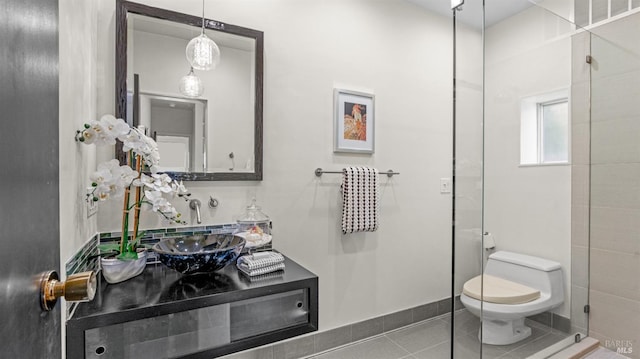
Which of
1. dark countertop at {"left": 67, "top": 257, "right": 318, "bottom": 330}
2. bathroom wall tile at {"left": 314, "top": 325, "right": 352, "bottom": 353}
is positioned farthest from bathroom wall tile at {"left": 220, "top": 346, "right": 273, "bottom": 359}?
dark countertop at {"left": 67, "top": 257, "right": 318, "bottom": 330}

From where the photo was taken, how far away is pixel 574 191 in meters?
2.08

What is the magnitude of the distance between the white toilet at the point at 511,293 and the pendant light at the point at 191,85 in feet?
6.41

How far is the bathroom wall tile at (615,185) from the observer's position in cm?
196

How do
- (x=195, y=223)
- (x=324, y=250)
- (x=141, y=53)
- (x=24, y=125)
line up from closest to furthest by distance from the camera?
(x=24, y=125) → (x=141, y=53) → (x=195, y=223) → (x=324, y=250)

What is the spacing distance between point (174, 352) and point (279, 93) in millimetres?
1490

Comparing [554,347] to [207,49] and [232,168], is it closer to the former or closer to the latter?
[232,168]

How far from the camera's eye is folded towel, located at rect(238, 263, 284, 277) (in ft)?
4.38

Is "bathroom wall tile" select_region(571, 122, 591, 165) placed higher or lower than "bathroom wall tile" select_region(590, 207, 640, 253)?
higher

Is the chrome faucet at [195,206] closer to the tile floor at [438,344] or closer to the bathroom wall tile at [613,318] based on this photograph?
the tile floor at [438,344]

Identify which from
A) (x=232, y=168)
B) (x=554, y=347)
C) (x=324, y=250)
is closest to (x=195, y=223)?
(x=232, y=168)

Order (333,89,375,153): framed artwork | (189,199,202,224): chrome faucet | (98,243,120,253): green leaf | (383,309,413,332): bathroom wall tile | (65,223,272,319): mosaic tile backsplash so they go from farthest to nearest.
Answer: (383,309,413,332): bathroom wall tile, (333,89,375,153): framed artwork, (189,199,202,224): chrome faucet, (98,243,120,253): green leaf, (65,223,272,319): mosaic tile backsplash

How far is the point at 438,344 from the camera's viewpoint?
89.7 inches

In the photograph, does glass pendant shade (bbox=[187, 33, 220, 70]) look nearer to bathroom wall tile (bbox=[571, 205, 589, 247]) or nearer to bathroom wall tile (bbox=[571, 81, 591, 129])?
bathroom wall tile (bbox=[571, 81, 591, 129])

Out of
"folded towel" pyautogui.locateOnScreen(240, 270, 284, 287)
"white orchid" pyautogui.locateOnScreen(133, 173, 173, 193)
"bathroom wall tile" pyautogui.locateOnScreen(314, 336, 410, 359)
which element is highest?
"white orchid" pyautogui.locateOnScreen(133, 173, 173, 193)
